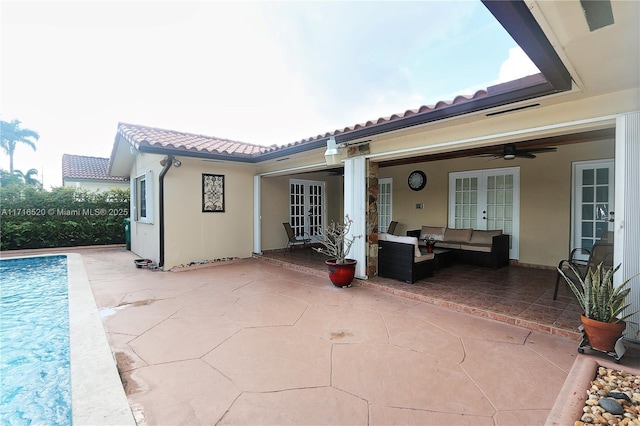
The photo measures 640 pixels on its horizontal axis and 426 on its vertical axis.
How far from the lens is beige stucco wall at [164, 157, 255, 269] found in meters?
7.60

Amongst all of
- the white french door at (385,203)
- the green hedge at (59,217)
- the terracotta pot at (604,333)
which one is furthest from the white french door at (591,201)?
the green hedge at (59,217)

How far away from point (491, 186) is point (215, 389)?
813 centimetres

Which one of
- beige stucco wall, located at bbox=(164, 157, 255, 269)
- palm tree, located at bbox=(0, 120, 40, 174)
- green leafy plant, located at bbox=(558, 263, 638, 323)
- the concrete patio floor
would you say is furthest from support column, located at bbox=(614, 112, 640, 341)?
palm tree, located at bbox=(0, 120, 40, 174)

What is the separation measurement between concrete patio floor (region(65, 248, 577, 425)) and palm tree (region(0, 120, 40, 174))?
26.6 m

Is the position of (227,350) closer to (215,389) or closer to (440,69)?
(215,389)

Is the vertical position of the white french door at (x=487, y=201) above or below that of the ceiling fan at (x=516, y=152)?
below

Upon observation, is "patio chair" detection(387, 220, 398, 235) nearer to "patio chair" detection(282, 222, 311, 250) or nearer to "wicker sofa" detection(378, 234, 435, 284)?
"patio chair" detection(282, 222, 311, 250)

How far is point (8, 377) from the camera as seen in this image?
2898 mm

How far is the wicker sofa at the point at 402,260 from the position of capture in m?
5.78

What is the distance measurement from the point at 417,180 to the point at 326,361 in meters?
7.50

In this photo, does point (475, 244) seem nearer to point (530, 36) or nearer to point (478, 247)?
point (478, 247)

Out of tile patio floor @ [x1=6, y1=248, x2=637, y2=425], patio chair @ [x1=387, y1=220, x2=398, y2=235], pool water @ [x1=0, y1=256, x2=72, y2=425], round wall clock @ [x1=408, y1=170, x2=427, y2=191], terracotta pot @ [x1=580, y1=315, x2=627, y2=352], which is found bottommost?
pool water @ [x1=0, y1=256, x2=72, y2=425]

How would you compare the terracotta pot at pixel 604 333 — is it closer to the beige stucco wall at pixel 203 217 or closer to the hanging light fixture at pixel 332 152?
the hanging light fixture at pixel 332 152

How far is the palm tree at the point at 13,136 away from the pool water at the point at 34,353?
23.4 metres
